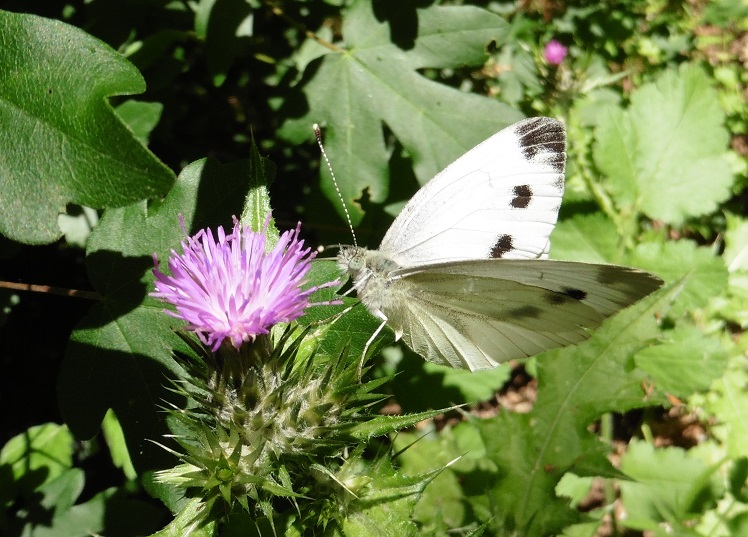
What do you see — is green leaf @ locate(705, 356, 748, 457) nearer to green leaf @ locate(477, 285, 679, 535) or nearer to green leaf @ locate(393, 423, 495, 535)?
green leaf @ locate(477, 285, 679, 535)

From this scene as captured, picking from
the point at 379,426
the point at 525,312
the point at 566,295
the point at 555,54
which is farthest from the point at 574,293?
the point at 555,54

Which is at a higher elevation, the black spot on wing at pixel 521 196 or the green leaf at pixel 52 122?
the green leaf at pixel 52 122

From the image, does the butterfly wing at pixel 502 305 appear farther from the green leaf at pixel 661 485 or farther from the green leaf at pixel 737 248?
the green leaf at pixel 737 248

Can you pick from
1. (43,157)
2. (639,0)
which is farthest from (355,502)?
(639,0)

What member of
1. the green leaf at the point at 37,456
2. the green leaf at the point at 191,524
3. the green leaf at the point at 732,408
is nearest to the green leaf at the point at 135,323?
the green leaf at the point at 191,524

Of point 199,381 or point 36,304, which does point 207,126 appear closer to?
point 36,304

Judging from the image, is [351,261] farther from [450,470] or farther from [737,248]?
[737,248]
